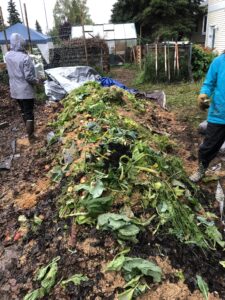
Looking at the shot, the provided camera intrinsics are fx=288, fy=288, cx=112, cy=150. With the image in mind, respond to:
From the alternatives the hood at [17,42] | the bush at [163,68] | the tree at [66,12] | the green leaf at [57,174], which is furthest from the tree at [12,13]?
the green leaf at [57,174]

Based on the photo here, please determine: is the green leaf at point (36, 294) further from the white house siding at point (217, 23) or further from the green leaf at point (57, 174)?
the white house siding at point (217, 23)

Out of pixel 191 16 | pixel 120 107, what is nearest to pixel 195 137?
pixel 120 107

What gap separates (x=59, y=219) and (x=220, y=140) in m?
1.89

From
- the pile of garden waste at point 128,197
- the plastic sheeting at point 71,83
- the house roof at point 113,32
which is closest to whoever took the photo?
the pile of garden waste at point 128,197

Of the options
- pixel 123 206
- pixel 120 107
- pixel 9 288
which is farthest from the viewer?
pixel 120 107

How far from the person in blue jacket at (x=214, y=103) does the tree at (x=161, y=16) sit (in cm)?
2186

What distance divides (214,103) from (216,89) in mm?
146

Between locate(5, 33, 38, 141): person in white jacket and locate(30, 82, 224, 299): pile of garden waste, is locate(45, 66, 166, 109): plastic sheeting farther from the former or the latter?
locate(30, 82, 224, 299): pile of garden waste

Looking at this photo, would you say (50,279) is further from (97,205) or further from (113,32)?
(113,32)

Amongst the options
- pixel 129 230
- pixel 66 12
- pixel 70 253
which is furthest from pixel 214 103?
pixel 66 12

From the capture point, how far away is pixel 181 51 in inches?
396

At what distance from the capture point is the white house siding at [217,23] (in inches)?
592

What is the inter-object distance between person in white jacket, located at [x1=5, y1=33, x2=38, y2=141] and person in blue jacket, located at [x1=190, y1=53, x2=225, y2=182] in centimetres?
284

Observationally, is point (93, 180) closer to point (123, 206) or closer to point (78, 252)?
point (123, 206)
